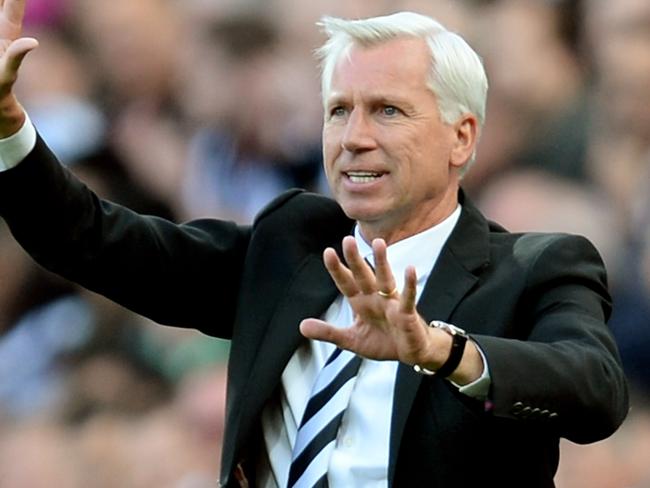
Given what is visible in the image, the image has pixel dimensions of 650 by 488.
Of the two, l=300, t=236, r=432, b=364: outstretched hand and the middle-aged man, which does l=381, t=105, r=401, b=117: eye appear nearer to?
the middle-aged man

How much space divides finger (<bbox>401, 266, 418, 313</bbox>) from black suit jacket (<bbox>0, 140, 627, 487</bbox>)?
18 centimetres

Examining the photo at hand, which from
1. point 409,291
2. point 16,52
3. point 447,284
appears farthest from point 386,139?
point 16,52

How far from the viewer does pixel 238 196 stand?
5227 millimetres

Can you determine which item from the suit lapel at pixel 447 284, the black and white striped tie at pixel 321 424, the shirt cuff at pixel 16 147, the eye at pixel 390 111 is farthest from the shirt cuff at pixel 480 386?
the shirt cuff at pixel 16 147

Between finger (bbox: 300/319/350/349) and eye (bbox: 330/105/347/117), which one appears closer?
finger (bbox: 300/319/350/349)

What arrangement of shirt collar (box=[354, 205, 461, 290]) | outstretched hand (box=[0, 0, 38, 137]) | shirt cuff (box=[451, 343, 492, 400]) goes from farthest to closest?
1. shirt collar (box=[354, 205, 461, 290])
2. outstretched hand (box=[0, 0, 38, 137])
3. shirt cuff (box=[451, 343, 492, 400])

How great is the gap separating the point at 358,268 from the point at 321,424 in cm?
52

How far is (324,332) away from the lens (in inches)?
104

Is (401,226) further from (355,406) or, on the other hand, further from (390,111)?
(355,406)

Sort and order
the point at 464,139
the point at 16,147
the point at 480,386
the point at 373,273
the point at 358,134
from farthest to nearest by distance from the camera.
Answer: the point at 464,139
the point at 358,134
the point at 16,147
the point at 373,273
the point at 480,386

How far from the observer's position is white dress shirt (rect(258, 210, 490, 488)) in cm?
300

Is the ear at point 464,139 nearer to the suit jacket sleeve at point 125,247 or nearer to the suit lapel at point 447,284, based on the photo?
the suit lapel at point 447,284

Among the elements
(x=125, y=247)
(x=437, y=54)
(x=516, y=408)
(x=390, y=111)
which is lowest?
(x=125, y=247)

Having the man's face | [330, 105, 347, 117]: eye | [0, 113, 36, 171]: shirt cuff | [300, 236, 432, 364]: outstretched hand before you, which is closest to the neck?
the man's face
